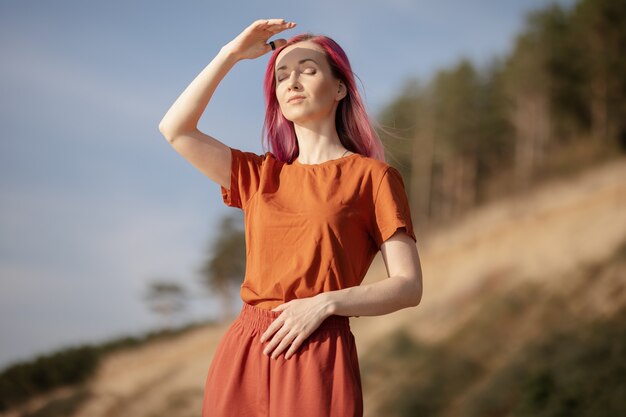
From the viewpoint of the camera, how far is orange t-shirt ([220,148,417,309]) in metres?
2.16

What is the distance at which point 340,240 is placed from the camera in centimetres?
217

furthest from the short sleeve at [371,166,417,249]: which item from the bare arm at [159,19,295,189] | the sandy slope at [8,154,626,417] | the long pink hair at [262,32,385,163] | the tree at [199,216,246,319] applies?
the tree at [199,216,246,319]

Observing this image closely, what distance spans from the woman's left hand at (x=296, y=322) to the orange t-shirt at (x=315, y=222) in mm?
58

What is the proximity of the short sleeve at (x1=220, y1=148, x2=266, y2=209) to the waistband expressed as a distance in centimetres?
33

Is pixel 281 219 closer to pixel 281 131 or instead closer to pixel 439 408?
pixel 281 131

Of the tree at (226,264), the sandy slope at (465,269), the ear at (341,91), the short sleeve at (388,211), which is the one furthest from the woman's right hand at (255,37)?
the tree at (226,264)

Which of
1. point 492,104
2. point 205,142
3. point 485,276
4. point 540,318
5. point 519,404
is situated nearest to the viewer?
point 205,142

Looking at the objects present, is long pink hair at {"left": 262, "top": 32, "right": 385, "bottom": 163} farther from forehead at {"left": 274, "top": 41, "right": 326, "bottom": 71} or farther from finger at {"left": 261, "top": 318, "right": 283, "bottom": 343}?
finger at {"left": 261, "top": 318, "right": 283, "bottom": 343}

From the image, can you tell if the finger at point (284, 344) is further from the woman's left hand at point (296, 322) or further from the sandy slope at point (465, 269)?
the sandy slope at point (465, 269)

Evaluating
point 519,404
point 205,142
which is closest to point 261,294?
point 205,142

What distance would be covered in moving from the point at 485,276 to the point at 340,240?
19454mm

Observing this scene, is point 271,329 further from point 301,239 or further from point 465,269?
point 465,269

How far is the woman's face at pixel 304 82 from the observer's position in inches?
92.8

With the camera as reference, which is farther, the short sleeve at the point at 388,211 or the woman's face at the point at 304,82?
the woman's face at the point at 304,82
